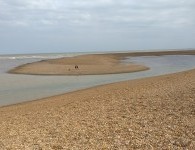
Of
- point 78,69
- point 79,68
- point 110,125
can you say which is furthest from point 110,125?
point 79,68

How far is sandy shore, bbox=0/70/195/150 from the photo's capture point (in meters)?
8.71

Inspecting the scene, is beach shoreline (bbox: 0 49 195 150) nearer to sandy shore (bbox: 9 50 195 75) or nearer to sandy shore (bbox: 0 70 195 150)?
sandy shore (bbox: 0 70 195 150)

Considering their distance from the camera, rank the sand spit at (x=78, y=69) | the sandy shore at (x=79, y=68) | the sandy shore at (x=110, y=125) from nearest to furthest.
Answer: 1. the sandy shore at (x=110, y=125)
2. the sand spit at (x=78, y=69)
3. the sandy shore at (x=79, y=68)

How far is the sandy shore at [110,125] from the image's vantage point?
8.71 metres

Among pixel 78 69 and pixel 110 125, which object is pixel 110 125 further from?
pixel 78 69

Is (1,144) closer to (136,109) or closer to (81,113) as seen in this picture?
(81,113)

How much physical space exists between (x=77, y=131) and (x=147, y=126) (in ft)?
6.48

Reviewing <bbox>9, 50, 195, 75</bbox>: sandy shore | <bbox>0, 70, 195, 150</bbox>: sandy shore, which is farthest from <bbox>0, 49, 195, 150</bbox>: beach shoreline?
<bbox>9, 50, 195, 75</bbox>: sandy shore

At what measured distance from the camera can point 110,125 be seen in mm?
10484

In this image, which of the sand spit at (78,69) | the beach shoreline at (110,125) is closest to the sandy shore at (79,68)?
the sand spit at (78,69)

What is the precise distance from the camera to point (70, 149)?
27.5 feet

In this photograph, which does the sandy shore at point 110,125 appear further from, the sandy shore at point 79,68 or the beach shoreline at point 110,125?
the sandy shore at point 79,68

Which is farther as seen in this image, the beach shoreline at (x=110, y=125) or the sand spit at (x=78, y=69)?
the sand spit at (x=78, y=69)

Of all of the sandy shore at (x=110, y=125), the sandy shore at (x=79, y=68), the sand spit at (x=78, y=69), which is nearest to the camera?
the sandy shore at (x=110, y=125)
